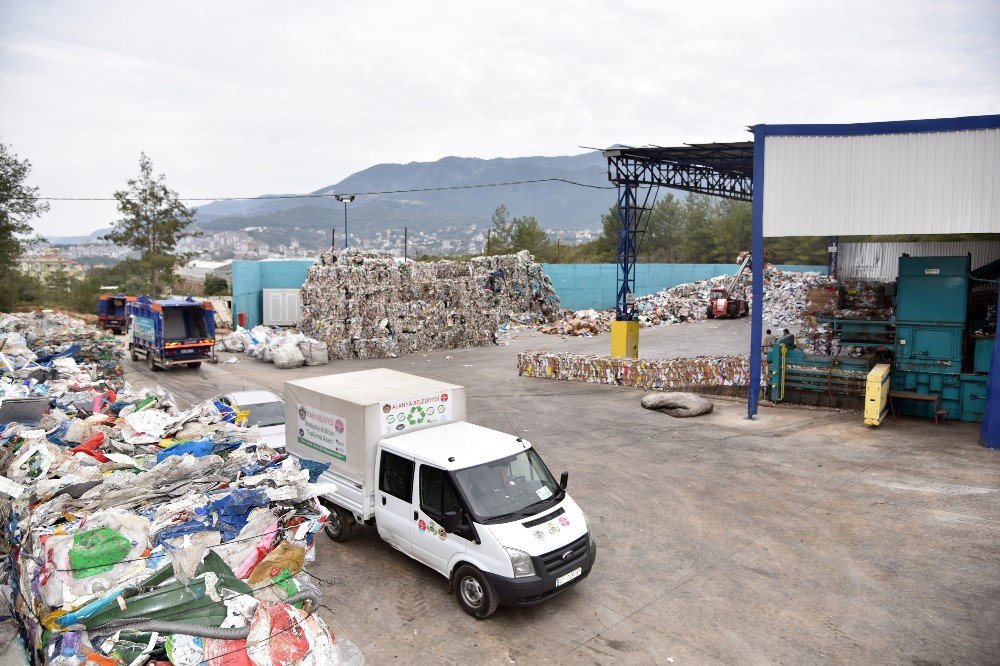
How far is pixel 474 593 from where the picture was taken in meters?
6.92

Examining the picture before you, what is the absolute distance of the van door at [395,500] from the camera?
7629 millimetres

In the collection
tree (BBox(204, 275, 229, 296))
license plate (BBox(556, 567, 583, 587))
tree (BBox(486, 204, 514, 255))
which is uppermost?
tree (BBox(486, 204, 514, 255))

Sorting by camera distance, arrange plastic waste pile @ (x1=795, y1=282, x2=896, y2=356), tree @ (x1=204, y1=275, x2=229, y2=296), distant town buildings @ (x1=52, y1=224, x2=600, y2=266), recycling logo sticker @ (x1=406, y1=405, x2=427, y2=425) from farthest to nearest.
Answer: distant town buildings @ (x1=52, y1=224, x2=600, y2=266) < tree @ (x1=204, y1=275, x2=229, y2=296) < plastic waste pile @ (x1=795, y1=282, x2=896, y2=356) < recycling logo sticker @ (x1=406, y1=405, x2=427, y2=425)

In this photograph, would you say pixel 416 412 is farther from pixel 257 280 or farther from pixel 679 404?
pixel 257 280

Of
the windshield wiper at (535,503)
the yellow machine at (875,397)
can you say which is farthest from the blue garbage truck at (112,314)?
the yellow machine at (875,397)

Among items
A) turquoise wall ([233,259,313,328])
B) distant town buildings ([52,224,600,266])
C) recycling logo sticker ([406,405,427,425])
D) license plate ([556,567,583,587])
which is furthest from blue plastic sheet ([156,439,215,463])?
distant town buildings ([52,224,600,266])

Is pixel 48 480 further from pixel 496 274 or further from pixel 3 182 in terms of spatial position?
pixel 3 182

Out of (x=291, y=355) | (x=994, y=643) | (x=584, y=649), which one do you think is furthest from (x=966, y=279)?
(x=291, y=355)

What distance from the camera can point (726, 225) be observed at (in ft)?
229

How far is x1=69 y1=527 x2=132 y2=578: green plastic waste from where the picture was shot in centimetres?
530

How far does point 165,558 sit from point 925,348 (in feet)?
A: 51.1

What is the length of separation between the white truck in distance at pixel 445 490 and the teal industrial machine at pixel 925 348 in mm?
10783

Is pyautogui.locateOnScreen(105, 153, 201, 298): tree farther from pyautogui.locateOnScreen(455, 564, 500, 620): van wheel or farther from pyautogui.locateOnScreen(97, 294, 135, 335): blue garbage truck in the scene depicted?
pyautogui.locateOnScreen(455, 564, 500, 620): van wheel

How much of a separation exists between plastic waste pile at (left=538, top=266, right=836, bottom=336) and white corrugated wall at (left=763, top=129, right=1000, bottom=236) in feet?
57.9
